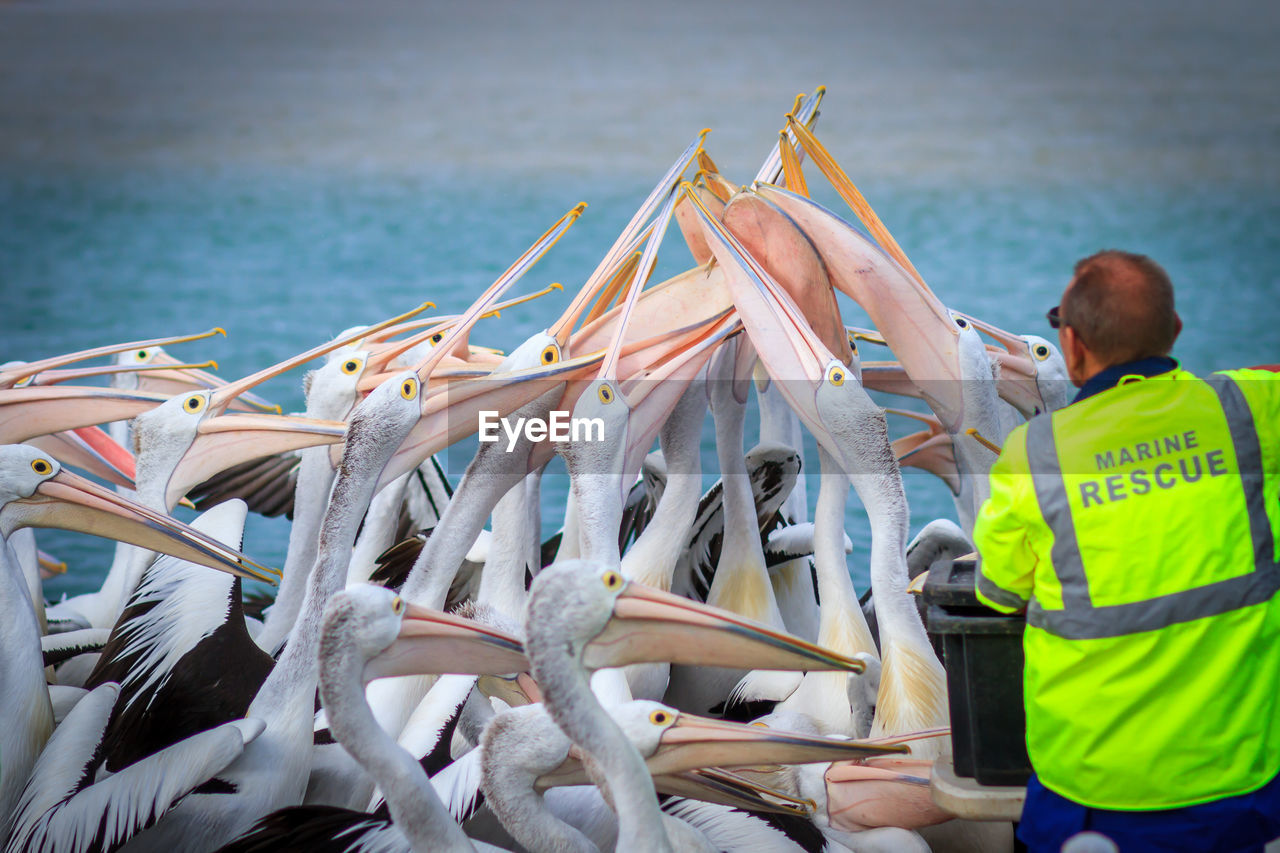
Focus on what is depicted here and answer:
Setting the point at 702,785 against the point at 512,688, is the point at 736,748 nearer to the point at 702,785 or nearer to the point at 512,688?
the point at 702,785

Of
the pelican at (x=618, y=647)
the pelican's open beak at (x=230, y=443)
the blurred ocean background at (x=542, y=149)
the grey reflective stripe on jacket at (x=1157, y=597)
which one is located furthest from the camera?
the blurred ocean background at (x=542, y=149)

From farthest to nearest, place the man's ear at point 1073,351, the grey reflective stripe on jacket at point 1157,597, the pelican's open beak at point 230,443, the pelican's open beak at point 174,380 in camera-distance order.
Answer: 1. the pelican's open beak at point 174,380
2. the pelican's open beak at point 230,443
3. the man's ear at point 1073,351
4. the grey reflective stripe on jacket at point 1157,597

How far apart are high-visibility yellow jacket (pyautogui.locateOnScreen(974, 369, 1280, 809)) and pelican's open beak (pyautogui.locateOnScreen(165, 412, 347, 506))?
153 centimetres

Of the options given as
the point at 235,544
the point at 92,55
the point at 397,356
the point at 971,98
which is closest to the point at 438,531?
the point at 235,544

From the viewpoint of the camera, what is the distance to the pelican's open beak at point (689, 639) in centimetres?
176

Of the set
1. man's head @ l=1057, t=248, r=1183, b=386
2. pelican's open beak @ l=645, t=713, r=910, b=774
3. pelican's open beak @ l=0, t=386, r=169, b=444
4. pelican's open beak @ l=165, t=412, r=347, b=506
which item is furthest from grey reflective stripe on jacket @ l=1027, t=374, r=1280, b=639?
pelican's open beak @ l=0, t=386, r=169, b=444

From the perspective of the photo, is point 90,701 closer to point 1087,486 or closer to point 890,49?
point 1087,486

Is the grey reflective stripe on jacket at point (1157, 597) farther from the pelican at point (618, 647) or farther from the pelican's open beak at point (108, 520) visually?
the pelican's open beak at point (108, 520)

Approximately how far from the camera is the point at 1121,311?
1.57 m

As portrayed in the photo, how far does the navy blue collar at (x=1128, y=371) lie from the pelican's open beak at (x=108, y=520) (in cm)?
149

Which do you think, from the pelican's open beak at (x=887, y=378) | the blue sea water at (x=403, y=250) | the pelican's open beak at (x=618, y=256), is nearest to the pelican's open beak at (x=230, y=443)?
the pelican's open beak at (x=618, y=256)

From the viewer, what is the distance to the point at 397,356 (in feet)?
9.93

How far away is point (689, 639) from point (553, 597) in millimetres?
199

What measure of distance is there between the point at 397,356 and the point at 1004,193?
10.8 metres
